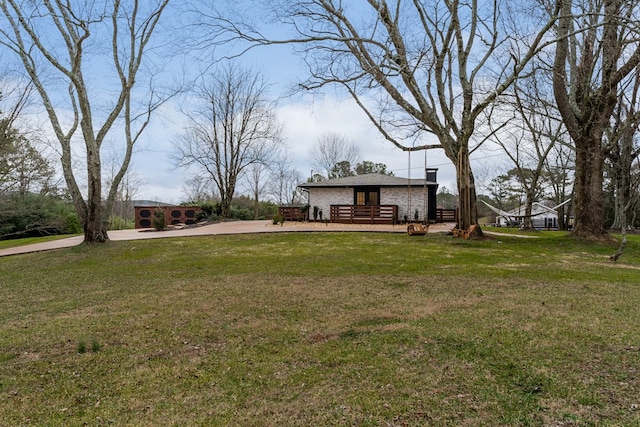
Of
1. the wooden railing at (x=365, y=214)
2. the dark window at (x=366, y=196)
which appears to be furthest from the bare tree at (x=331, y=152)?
the wooden railing at (x=365, y=214)

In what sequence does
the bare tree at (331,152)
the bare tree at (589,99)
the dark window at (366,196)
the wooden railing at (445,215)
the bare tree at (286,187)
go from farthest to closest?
the bare tree at (286,187), the bare tree at (331,152), the wooden railing at (445,215), the dark window at (366,196), the bare tree at (589,99)

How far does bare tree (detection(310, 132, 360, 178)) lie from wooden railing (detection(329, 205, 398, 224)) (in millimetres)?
17195

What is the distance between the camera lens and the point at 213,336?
363 cm

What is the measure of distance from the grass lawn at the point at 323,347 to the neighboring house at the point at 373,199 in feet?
42.3

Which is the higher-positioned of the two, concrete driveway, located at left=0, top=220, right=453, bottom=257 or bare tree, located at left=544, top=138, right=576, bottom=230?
bare tree, located at left=544, top=138, right=576, bottom=230

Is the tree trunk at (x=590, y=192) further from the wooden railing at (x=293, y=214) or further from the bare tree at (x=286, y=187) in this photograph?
the bare tree at (x=286, y=187)

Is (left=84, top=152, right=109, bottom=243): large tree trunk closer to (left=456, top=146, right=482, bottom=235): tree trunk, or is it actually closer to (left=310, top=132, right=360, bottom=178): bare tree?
(left=456, top=146, right=482, bottom=235): tree trunk

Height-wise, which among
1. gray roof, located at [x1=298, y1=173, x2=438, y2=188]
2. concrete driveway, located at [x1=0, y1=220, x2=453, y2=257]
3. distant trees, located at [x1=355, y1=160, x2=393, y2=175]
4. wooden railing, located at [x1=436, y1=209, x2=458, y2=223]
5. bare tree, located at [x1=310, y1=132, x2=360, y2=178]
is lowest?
concrete driveway, located at [x1=0, y1=220, x2=453, y2=257]

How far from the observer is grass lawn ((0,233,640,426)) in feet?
7.52

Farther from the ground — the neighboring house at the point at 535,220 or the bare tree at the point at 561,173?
the bare tree at the point at 561,173

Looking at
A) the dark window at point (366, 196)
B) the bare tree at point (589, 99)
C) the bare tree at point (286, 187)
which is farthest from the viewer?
the bare tree at point (286, 187)

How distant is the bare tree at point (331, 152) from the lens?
3744 cm

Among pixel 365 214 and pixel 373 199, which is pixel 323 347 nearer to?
pixel 365 214

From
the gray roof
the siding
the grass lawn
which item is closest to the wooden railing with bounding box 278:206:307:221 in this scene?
the siding
